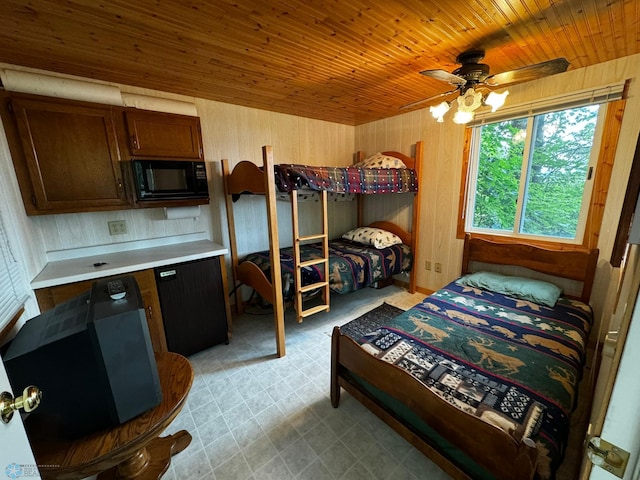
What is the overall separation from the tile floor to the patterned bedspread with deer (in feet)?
1.59

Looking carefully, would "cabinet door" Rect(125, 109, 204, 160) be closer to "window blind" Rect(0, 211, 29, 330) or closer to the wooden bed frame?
"window blind" Rect(0, 211, 29, 330)

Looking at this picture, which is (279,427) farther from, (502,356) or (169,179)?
(169,179)

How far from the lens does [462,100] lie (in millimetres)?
1812

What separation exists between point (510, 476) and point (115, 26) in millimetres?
2801

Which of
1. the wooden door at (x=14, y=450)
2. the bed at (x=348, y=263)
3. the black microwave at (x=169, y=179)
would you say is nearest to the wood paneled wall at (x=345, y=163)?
the bed at (x=348, y=263)

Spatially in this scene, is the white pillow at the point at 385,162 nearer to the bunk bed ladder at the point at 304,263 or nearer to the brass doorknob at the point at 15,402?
the bunk bed ladder at the point at 304,263

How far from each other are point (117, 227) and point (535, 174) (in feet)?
12.9

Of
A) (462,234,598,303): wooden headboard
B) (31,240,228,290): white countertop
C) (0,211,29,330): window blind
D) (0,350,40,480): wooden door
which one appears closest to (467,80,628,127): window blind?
(462,234,598,303): wooden headboard

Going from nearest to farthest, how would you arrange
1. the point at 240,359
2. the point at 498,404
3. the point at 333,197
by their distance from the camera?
the point at 498,404, the point at 240,359, the point at 333,197

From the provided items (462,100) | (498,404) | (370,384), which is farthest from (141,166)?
(498,404)

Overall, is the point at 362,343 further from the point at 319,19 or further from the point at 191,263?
the point at 319,19

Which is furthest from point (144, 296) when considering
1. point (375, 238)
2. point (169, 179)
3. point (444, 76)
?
point (444, 76)

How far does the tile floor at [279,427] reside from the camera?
4.50 ft

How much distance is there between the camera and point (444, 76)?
5.47ft
